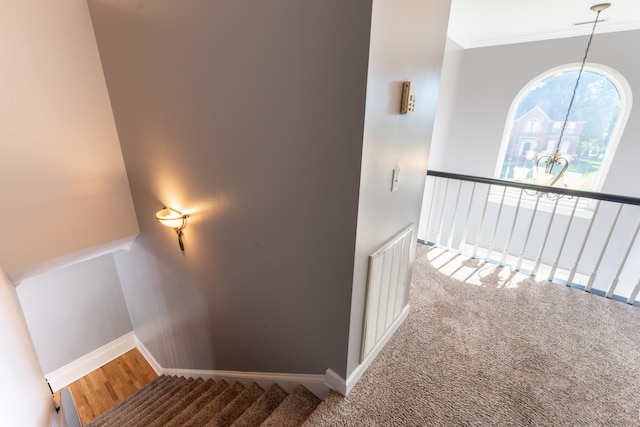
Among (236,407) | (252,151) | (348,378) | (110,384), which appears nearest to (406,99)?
(252,151)

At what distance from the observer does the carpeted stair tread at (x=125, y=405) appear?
9.06 ft

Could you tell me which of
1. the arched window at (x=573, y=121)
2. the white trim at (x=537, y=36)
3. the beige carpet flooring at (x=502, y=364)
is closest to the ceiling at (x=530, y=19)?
the white trim at (x=537, y=36)

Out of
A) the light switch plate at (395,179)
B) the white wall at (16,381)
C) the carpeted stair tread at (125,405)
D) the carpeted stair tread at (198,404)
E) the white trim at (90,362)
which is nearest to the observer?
the light switch plate at (395,179)

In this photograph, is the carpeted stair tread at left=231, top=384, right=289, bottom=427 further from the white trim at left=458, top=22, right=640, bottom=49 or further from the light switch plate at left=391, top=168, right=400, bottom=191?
the white trim at left=458, top=22, right=640, bottom=49

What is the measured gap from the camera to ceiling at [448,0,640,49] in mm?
2775

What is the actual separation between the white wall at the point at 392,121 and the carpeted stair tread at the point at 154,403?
84.3 inches

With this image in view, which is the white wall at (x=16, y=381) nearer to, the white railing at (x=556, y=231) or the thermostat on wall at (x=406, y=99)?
the thermostat on wall at (x=406, y=99)

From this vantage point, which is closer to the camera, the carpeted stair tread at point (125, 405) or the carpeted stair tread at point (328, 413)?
the carpeted stair tread at point (328, 413)

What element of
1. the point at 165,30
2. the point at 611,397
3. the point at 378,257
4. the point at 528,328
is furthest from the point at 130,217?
the point at 611,397

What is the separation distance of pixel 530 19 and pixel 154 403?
5.80m

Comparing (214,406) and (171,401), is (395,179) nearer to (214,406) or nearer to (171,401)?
(214,406)

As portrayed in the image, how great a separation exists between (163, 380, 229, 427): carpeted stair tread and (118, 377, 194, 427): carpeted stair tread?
0.53m

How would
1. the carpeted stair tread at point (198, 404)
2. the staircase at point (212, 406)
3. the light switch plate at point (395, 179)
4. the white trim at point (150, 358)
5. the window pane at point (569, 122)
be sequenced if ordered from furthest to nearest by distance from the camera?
the white trim at point (150, 358)
the window pane at point (569, 122)
the carpeted stair tread at point (198, 404)
the staircase at point (212, 406)
the light switch plate at point (395, 179)

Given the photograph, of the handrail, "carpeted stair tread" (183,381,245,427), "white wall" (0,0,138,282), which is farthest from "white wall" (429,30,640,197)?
"white wall" (0,0,138,282)
